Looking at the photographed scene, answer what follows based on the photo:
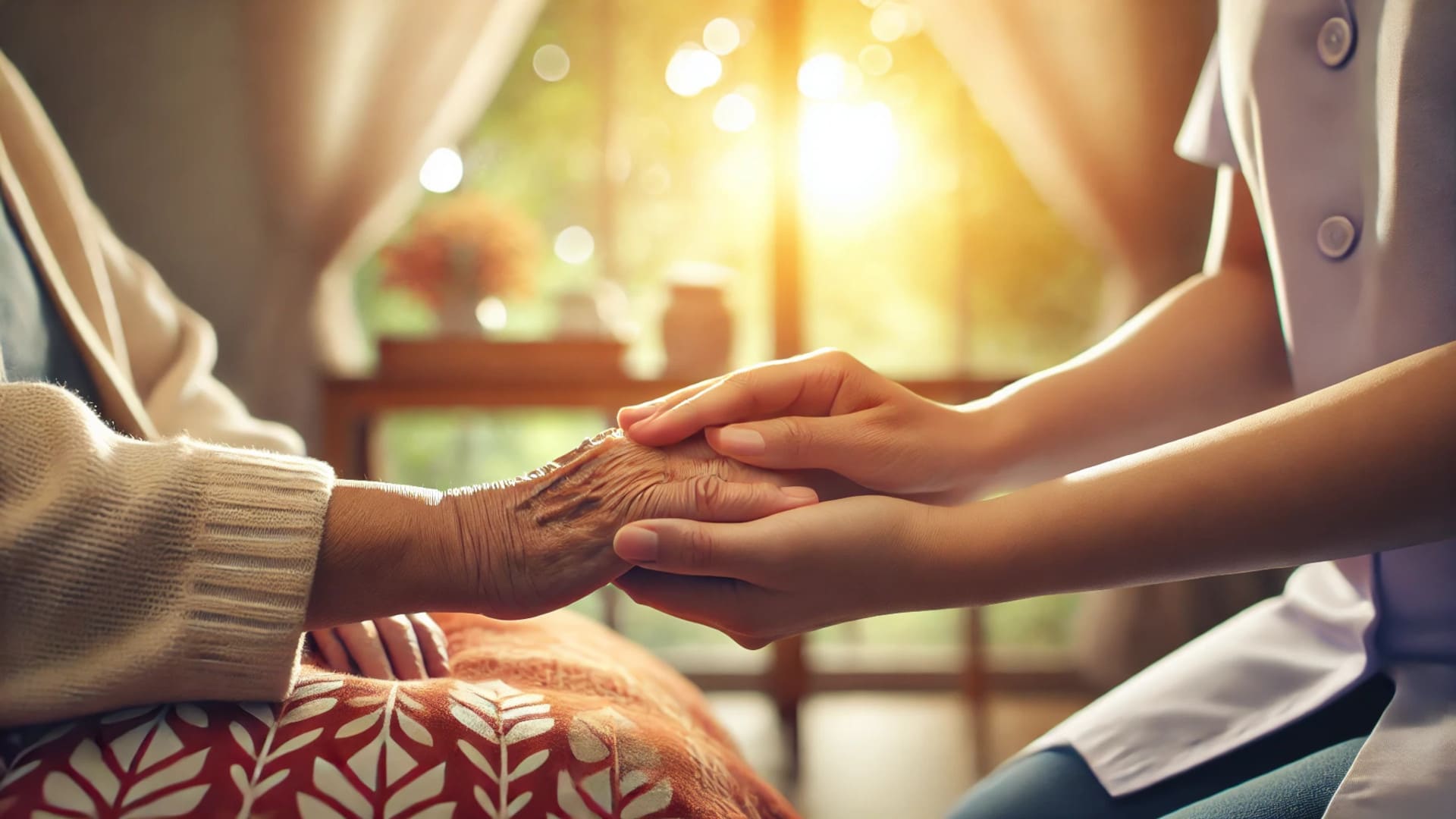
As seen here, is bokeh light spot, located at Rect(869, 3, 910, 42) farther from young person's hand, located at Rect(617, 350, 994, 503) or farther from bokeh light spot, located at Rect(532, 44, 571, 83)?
young person's hand, located at Rect(617, 350, 994, 503)

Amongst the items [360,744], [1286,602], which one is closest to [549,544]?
[360,744]

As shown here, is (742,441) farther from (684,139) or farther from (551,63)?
(551,63)

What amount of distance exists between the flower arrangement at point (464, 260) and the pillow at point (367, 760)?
2010mm

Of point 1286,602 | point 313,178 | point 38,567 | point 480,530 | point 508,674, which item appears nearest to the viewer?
point 38,567

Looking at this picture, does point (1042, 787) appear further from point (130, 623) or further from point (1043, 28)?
point (1043, 28)

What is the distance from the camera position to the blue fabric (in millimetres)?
743

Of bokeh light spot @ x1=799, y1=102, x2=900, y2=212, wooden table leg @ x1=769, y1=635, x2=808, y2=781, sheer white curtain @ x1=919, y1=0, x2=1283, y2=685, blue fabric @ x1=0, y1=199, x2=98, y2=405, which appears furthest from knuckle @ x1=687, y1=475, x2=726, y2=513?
bokeh light spot @ x1=799, y1=102, x2=900, y2=212

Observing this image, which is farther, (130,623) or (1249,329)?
(1249,329)

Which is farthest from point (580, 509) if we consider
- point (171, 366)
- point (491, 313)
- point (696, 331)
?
point (491, 313)

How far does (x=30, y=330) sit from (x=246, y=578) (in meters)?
0.41

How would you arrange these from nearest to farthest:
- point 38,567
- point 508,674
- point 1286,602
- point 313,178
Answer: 1. point 38,567
2. point 508,674
3. point 1286,602
4. point 313,178

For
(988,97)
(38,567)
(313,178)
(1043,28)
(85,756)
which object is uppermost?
(1043,28)

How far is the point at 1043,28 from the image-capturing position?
8.82 ft

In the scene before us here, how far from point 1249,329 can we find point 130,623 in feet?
3.53
